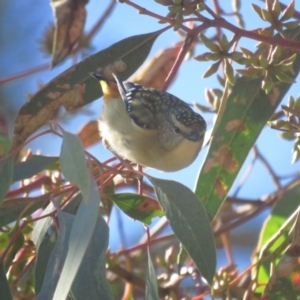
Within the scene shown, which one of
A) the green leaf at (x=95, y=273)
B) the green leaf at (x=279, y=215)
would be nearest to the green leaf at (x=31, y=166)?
the green leaf at (x=95, y=273)

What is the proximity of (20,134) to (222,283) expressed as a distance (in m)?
0.55

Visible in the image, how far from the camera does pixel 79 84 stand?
169 cm

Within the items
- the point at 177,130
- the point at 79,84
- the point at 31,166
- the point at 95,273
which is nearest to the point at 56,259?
the point at 95,273

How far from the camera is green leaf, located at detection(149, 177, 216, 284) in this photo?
4.16 feet

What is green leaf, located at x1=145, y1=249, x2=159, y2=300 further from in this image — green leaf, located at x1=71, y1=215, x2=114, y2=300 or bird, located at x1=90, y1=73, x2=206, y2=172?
bird, located at x1=90, y1=73, x2=206, y2=172

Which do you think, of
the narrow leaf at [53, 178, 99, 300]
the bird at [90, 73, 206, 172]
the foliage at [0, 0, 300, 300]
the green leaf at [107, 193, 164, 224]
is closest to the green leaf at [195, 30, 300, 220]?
the foliage at [0, 0, 300, 300]

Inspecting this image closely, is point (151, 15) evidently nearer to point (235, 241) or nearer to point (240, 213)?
point (240, 213)

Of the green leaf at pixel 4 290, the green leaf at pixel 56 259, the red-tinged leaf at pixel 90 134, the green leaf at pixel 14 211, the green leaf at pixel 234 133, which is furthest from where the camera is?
the red-tinged leaf at pixel 90 134

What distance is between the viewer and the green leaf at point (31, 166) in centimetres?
146

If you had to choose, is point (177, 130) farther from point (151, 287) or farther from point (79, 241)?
point (79, 241)

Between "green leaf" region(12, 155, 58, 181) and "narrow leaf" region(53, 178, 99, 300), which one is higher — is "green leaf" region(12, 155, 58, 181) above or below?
above

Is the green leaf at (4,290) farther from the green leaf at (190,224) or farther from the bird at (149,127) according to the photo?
the bird at (149,127)

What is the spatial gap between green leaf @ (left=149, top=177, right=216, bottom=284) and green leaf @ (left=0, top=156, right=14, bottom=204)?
0.89ft

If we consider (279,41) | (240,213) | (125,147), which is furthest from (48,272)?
(240,213)
